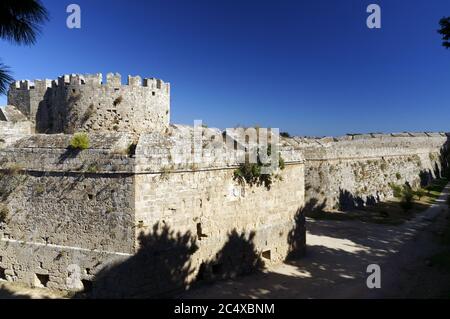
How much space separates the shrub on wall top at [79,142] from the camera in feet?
31.1

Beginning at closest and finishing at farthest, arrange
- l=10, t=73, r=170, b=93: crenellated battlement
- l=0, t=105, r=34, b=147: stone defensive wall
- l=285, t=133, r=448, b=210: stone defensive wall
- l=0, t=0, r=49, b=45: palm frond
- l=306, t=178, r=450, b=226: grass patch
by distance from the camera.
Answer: l=0, t=0, r=49, b=45: palm frond, l=0, t=105, r=34, b=147: stone defensive wall, l=10, t=73, r=170, b=93: crenellated battlement, l=306, t=178, r=450, b=226: grass patch, l=285, t=133, r=448, b=210: stone defensive wall

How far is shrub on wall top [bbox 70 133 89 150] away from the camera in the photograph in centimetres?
947

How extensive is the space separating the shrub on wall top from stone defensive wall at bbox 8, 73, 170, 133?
3.45 m

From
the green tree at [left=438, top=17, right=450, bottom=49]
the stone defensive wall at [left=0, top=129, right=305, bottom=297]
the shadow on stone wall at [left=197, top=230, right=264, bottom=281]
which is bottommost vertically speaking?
the shadow on stone wall at [left=197, top=230, right=264, bottom=281]

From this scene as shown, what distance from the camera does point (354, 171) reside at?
85.6ft

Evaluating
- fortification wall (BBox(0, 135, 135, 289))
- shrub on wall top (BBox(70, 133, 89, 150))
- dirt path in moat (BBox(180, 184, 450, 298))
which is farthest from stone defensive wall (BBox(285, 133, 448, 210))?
shrub on wall top (BBox(70, 133, 89, 150))

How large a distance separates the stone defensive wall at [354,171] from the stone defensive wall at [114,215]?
1352 centimetres

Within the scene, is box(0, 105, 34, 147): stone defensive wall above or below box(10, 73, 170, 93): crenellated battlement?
below

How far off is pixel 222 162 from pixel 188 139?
140 centimetres

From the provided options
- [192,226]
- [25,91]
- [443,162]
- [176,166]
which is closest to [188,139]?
[176,166]

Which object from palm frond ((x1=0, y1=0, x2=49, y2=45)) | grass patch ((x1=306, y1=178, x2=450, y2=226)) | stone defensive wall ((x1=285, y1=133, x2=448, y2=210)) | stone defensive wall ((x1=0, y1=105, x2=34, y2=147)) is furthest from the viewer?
stone defensive wall ((x1=285, y1=133, x2=448, y2=210))

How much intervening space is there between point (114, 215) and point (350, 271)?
8837 millimetres

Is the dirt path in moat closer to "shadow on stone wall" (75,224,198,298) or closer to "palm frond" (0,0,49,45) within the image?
"shadow on stone wall" (75,224,198,298)

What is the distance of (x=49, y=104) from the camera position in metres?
13.5
